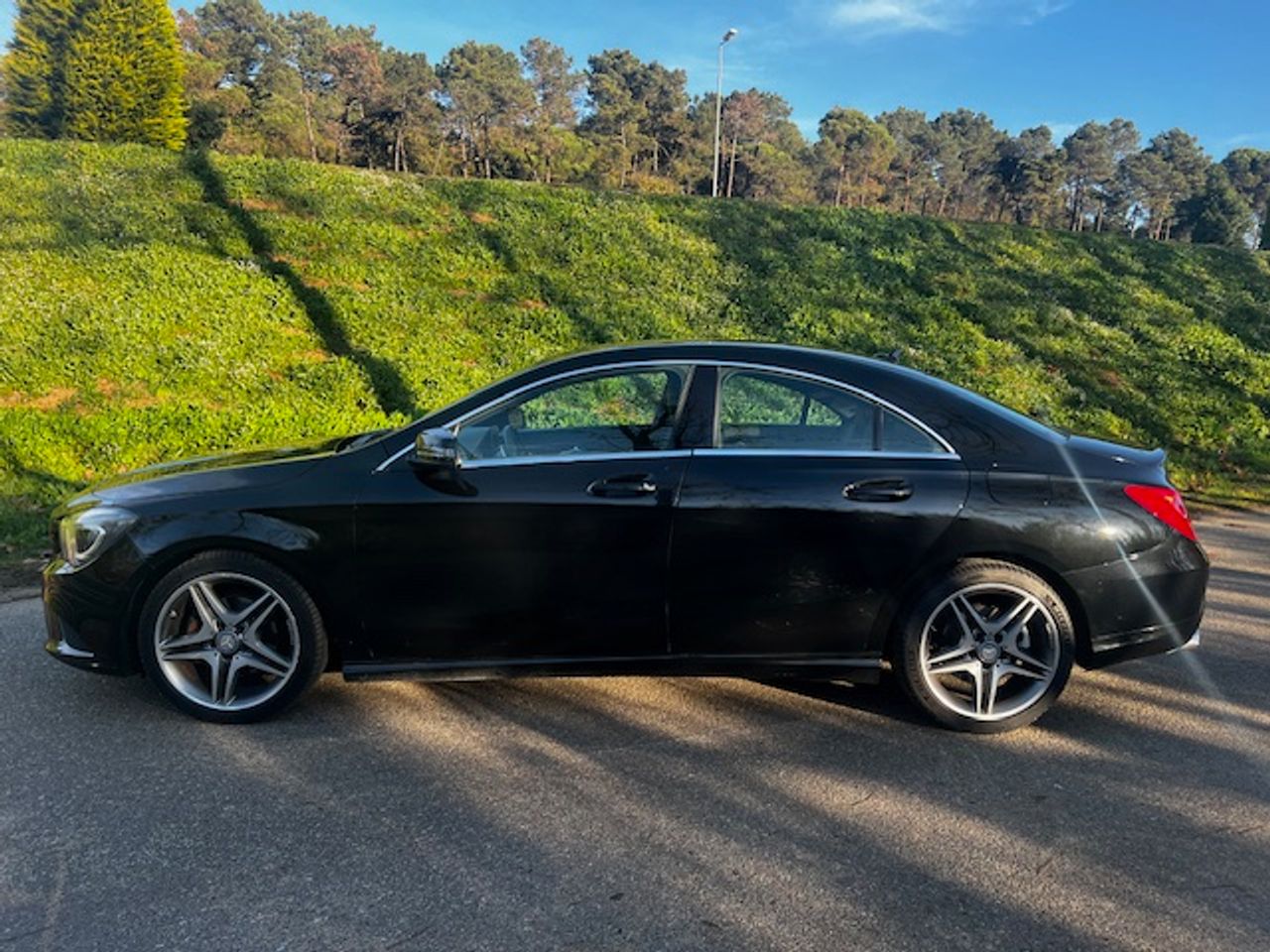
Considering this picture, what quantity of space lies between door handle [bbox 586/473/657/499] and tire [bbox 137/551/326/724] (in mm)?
1226

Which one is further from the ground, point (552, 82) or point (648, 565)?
point (552, 82)

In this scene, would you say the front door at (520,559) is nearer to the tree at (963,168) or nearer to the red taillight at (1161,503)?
the red taillight at (1161,503)

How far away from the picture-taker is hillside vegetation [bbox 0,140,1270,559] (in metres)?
8.95

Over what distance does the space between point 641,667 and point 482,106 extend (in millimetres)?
52259

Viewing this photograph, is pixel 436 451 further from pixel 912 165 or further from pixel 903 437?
pixel 912 165

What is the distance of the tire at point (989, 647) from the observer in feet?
11.8

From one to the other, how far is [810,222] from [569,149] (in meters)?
35.2

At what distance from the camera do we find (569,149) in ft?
159

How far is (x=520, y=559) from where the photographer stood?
3.55 m

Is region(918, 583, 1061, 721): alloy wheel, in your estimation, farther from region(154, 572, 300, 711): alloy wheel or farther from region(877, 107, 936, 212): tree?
region(877, 107, 936, 212): tree

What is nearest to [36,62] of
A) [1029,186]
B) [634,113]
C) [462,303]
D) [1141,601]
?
[462,303]

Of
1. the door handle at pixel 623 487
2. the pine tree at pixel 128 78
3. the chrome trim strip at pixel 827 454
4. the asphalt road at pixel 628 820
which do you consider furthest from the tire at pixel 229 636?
the pine tree at pixel 128 78

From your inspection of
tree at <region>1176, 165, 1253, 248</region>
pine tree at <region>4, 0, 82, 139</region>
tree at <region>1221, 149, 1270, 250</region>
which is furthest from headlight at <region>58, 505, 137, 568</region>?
tree at <region>1221, 149, 1270, 250</region>

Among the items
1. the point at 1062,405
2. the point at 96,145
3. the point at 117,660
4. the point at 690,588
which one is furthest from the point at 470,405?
the point at 96,145
